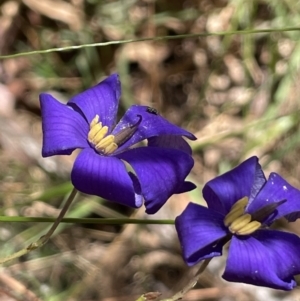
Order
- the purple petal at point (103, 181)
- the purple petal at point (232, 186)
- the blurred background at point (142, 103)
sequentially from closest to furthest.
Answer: the purple petal at point (103, 181) < the purple petal at point (232, 186) < the blurred background at point (142, 103)

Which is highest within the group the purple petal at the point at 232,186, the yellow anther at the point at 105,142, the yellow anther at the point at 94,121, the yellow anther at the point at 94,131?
the yellow anther at the point at 94,121

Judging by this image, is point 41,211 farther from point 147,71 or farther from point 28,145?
point 147,71

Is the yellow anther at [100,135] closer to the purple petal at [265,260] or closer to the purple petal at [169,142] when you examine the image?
the purple petal at [169,142]

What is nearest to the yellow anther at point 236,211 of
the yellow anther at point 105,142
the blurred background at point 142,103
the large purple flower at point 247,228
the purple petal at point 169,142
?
the large purple flower at point 247,228

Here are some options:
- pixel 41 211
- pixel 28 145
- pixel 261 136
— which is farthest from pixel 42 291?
pixel 261 136

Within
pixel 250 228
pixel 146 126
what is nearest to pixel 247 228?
pixel 250 228
